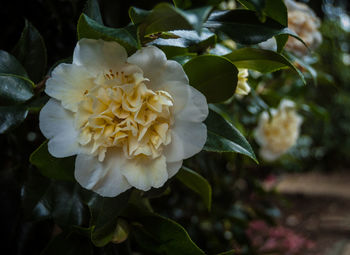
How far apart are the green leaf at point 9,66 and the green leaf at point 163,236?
259mm

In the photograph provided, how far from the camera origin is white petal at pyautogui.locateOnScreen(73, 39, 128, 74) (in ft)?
1.23

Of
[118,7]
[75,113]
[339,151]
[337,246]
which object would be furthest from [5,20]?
[339,151]

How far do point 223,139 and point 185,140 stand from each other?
0.21 ft

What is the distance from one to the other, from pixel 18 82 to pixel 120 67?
155 millimetres

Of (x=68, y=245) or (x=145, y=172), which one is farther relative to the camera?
(x=68, y=245)

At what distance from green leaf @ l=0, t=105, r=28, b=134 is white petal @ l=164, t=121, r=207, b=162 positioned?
0.19 m

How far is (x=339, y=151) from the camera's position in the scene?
5039 millimetres

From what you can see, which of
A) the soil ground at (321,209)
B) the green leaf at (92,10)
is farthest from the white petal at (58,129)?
the soil ground at (321,209)

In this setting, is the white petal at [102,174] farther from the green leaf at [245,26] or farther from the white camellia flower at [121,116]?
A: the green leaf at [245,26]

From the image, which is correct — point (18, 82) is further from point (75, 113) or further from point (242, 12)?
point (242, 12)

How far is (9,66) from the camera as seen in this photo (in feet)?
1.57

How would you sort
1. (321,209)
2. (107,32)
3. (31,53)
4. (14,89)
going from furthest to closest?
1. (321,209)
2. (31,53)
3. (14,89)
4. (107,32)

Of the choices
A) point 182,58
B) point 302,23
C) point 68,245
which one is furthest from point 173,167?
point 302,23

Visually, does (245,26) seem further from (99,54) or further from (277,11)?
(99,54)
